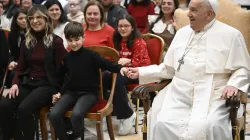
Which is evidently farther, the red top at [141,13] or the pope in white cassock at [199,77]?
the red top at [141,13]

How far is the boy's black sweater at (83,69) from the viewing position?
4.05 m

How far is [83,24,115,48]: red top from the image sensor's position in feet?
16.5

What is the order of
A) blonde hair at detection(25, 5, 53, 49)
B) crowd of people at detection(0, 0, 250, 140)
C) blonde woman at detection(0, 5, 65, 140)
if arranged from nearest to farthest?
1. crowd of people at detection(0, 0, 250, 140)
2. blonde woman at detection(0, 5, 65, 140)
3. blonde hair at detection(25, 5, 53, 49)

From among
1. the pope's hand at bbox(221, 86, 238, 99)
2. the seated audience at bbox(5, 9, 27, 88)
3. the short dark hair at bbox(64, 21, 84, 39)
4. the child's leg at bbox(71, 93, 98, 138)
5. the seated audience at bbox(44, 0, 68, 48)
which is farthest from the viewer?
the seated audience at bbox(44, 0, 68, 48)

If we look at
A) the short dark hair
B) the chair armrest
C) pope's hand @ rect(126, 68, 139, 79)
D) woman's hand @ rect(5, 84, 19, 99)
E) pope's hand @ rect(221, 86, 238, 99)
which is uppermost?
the short dark hair

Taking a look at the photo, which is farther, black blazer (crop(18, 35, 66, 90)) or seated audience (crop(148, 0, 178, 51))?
seated audience (crop(148, 0, 178, 51))

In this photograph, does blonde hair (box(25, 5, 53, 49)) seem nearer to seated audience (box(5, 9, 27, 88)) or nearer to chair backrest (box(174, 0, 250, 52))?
seated audience (box(5, 9, 27, 88))

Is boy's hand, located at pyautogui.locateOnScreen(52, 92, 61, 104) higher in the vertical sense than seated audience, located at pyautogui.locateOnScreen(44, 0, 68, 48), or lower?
lower

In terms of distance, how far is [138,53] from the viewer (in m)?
4.75

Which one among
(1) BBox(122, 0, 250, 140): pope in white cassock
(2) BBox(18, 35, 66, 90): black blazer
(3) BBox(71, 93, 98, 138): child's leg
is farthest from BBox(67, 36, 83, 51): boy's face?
(1) BBox(122, 0, 250, 140): pope in white cassock

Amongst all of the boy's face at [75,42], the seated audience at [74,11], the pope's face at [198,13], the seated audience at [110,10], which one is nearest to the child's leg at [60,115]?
the boy's face at [75,42]

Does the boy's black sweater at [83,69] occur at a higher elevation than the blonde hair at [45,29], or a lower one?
lower

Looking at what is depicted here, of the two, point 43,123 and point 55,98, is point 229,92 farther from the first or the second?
point 43,123

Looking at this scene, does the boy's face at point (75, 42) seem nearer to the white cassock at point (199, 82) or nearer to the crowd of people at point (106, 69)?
the crowd of people at point (106, 69)
